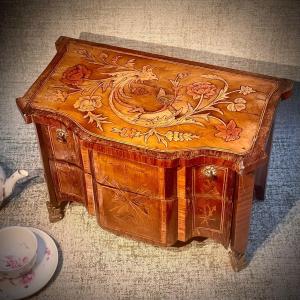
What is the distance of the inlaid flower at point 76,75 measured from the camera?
178cm

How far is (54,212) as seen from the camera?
1.98 metres

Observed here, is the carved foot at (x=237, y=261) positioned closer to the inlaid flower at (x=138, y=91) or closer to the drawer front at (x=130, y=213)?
the drawer front at (x=130, y=213)

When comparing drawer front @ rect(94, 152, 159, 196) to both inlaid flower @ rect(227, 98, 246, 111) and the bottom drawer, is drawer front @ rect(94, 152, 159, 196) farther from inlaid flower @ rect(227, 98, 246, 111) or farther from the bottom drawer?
inlaid flower @ rect(227, 98, 246, 111)

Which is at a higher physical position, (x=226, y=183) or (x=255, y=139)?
(x=255, y=139)

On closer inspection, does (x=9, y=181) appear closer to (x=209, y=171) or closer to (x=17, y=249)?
(x=17, y=249)

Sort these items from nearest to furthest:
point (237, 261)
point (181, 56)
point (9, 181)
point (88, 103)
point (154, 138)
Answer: point (154, 138) → point (88, 103) → point (237, 261) → point (9, 181) → point (181, 56)

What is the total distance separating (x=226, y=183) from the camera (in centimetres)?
165

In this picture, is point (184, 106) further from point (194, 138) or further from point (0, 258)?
point (0, 258)

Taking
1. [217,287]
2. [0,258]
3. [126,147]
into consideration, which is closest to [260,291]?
[217,287]

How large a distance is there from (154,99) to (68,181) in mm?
372

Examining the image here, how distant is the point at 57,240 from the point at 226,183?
1.93ft

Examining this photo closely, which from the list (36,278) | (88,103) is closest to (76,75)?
(88,103)

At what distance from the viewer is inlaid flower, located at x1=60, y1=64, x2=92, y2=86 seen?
5.85ft

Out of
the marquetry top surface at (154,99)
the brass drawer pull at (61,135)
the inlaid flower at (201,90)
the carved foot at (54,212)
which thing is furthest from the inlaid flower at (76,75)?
the carved foot at (54,212)
